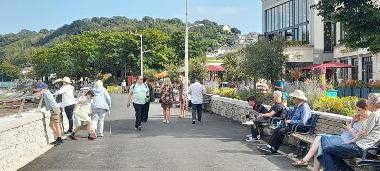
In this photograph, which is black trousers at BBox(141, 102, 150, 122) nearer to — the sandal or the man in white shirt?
the man in white shirt

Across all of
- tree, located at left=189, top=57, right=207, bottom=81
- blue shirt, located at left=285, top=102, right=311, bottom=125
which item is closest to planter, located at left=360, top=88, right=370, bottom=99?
blue shirt, located at left=285, top=102, right=311, bottom=125

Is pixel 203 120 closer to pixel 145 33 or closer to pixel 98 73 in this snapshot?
pixel 145 33

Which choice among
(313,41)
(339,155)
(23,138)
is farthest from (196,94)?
(313,41)

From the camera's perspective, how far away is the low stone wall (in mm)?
9570

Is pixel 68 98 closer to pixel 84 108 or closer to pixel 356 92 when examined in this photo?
pixel 84 108

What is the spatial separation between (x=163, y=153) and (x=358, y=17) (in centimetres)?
755

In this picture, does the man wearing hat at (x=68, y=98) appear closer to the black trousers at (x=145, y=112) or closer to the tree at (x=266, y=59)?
the black trousers at (x=145, y=112)

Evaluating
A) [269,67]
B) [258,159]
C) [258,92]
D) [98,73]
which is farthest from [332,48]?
[98,73]

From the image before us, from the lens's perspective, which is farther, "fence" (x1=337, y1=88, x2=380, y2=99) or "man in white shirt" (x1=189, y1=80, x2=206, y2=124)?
"fence" (x1=337, y1=88, x2=380, y2=99)

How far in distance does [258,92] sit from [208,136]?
614cm

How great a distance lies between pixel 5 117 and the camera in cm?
1113

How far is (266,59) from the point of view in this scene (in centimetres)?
3394

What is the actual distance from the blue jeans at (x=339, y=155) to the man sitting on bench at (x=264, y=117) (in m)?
4.98

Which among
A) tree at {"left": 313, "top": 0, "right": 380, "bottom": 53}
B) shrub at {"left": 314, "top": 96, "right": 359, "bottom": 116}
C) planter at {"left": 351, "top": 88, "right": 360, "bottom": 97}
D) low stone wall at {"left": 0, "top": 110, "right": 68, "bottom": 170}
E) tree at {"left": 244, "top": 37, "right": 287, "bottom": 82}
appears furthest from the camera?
tree at {"left": 244, "top": 37, "right": 287, "bottom": 82}
